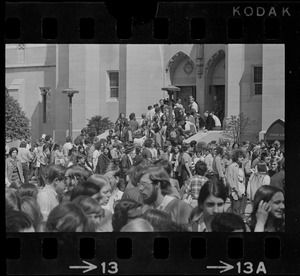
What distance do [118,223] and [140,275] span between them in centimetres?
64

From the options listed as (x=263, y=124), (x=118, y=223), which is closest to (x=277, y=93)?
(x=263, y=124)

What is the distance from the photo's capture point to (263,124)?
977cm

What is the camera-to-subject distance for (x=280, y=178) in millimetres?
9688

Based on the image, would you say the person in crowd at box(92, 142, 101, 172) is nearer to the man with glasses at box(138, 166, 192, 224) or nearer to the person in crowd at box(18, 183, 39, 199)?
the man with glasses at box(138, 166, 192, 224)

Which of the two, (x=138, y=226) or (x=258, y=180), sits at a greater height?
(x=258, y=180)

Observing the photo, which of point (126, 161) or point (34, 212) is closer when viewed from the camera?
point (34, 212)

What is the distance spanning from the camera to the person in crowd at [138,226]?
30.8ft

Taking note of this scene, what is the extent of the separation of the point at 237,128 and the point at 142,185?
141 cm

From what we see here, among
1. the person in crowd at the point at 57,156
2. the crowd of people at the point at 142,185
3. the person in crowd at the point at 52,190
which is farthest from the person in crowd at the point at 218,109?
the person in crowd at the point at 52,190

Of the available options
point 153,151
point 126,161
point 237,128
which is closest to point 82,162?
point 126,161

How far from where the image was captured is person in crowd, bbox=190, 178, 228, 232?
9523 mm

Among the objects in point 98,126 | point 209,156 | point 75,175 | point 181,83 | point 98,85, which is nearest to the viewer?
point 75,175

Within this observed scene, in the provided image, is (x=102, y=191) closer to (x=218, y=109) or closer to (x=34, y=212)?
(x=34, y=212)
